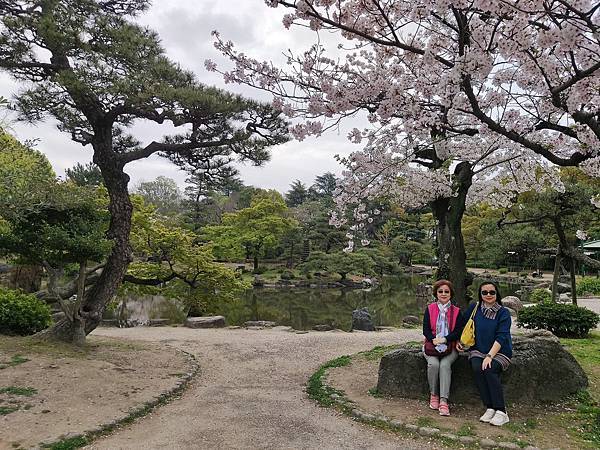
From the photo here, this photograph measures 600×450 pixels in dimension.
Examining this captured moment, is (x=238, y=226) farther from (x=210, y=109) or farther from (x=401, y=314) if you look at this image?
(x=210, y=109)

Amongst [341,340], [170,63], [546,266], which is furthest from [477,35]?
[546,266]

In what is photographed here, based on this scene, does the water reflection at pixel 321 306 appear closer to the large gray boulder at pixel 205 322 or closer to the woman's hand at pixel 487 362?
the large gray boulder at pixel 205 322

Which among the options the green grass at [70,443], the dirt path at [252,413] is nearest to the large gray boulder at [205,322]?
the dirt path at [252,413]

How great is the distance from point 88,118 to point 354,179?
13.4 feet

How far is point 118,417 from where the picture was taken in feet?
12.4

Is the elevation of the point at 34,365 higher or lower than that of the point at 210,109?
lower

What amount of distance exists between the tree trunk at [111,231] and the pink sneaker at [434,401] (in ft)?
16.1

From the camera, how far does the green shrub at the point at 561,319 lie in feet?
25.1

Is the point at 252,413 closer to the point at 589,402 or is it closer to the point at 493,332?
the point at 493,332

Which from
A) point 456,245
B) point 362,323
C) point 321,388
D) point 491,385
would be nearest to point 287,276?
point 362,323

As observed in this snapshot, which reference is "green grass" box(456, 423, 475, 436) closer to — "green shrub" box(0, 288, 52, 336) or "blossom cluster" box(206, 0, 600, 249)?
"blossom cluster" box(206, 0, 600, 249)

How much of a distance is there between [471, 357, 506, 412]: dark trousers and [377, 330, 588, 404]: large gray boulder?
28 cm

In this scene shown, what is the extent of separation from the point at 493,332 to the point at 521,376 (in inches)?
25.1

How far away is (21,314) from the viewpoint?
680 cm
